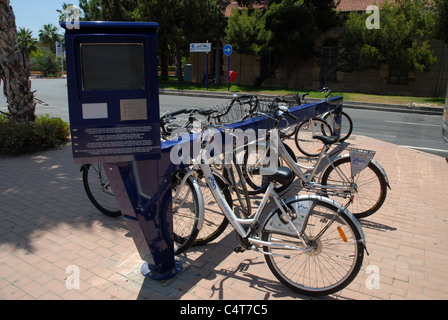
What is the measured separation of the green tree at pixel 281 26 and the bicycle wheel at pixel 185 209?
19948mm

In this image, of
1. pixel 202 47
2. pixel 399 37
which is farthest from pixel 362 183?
pixel 202 47

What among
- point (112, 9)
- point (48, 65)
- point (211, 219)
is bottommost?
point (211, 219)

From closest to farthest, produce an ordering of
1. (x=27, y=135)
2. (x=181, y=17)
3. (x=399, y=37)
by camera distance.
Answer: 1. (x=27, y=135)
2. (x=399, y=37)
3. (x=181, y=17)

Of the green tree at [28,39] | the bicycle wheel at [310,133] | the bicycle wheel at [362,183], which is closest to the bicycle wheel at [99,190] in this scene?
the bicycle wheel at [362,183]

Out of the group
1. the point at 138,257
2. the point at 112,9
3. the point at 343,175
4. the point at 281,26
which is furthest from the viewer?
the point at 112,9

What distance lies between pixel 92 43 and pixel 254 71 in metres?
25.4

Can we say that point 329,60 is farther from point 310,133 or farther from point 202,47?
point 310,133

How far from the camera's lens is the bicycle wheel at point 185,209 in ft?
11.5

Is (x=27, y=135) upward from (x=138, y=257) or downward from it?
upward

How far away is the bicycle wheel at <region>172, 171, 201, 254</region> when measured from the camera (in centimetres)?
349

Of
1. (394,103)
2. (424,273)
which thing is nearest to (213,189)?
(424,273)

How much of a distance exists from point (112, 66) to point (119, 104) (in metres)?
0.27

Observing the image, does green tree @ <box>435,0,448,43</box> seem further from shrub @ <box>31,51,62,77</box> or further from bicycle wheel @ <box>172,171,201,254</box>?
shrub @ <box>31,51,62,77</box>

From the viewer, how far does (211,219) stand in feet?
13.9
